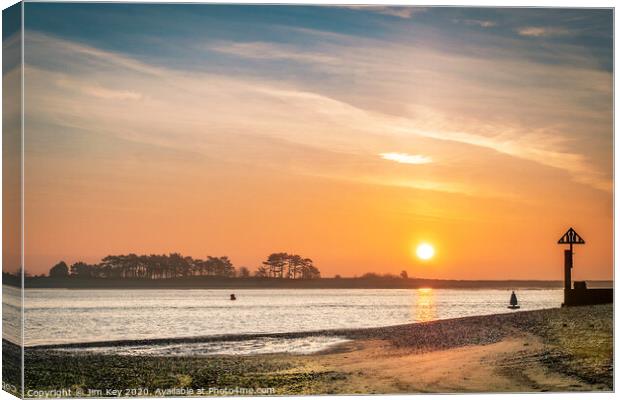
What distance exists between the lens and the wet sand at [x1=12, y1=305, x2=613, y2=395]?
14180mm

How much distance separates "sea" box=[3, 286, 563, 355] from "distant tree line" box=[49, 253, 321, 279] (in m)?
1.33

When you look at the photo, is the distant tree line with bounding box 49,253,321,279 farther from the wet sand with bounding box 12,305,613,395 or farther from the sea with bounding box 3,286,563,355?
the wet sand with bounding box 12,305,613,395

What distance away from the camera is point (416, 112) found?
52.5ft

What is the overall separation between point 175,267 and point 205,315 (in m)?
9.85

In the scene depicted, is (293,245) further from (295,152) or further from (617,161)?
(617,161)

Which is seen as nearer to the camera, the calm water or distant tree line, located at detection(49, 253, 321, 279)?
distant tree line, located at detection(49, 253, 321, 279)

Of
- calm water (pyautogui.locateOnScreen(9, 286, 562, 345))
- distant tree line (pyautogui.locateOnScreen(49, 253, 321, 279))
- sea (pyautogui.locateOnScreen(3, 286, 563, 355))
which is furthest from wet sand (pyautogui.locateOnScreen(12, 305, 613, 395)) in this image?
calm water (pyautogui.locateOnScreen(9, 286, 562, 345))

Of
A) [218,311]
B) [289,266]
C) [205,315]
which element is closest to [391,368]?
[289,266]

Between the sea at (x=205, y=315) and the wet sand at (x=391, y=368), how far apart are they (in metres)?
1.64

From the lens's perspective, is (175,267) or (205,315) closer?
(175,267)

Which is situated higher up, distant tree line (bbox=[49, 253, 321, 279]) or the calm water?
distant tree line (bbox=[49, 253, 321, 279])

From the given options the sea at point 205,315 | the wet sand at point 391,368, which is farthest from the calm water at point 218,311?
the wet sand at point 391,368

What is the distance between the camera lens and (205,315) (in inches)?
1674

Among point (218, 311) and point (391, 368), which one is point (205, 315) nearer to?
point (218, 311)
